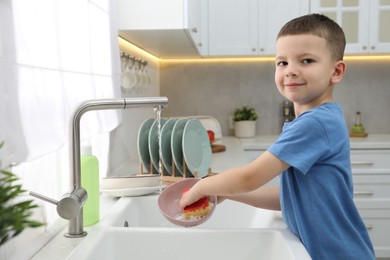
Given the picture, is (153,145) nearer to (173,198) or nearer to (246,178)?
(173,198)

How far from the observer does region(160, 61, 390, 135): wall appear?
11.8 ft

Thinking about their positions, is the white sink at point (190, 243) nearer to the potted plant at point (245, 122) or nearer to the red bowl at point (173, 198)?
the red bowl at point (173, 198)

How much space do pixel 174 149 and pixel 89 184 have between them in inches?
27.1

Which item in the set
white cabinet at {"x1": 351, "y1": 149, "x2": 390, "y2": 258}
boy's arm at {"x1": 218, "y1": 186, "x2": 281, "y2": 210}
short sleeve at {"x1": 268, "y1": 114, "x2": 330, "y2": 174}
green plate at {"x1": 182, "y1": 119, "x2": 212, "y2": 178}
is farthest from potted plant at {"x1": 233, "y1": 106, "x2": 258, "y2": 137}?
short sleeve at {"x1": 268, "y1": 114, "x2": 330, "y2": 174}

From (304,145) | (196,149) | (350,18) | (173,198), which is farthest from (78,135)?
(350,18)

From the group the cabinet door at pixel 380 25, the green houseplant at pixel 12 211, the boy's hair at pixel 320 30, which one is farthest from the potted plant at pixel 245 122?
the green houseplant at pixel 12 211

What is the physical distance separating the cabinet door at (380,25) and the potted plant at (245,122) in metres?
0.96

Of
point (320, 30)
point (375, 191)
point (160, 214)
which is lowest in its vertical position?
point (375, 191)

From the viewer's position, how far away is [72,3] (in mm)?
1349

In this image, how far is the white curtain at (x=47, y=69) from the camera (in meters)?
0.90

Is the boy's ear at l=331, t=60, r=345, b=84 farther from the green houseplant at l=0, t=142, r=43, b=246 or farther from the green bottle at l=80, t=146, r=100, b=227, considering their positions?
the green houseplant at l=0, t=142, r=43, b=246

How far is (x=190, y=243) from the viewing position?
1088mm

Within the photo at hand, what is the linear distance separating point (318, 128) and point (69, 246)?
1.94 feet

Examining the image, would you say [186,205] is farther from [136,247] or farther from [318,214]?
[318,214]
